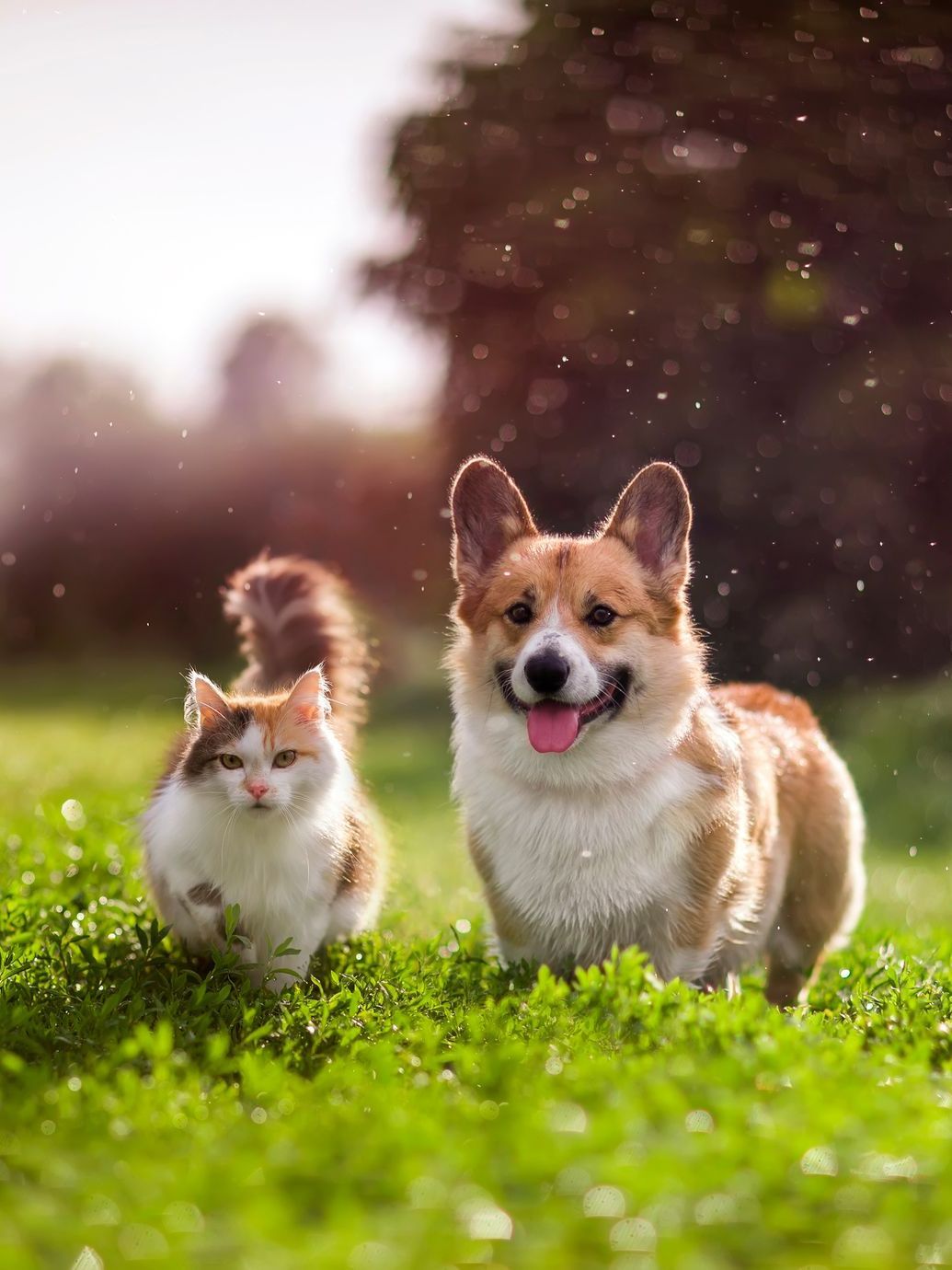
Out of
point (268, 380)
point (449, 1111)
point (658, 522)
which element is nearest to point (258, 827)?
point (449, 1111)

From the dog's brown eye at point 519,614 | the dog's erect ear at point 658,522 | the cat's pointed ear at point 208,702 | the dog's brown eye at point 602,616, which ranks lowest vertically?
the cat's pointed ear at point 208,702

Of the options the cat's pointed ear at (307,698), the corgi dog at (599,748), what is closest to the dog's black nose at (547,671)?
the corgi dog at (599,748)

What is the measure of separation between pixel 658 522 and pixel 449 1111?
2.11 meters

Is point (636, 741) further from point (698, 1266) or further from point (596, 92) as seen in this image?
point (596, 92)

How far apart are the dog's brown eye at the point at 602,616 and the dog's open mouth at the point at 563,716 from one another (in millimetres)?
157

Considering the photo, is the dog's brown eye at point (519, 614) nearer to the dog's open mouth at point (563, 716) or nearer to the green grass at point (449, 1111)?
the dog's open mouth at point (563, 716)

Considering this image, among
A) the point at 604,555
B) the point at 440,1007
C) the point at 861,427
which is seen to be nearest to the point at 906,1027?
the point at 440,1007

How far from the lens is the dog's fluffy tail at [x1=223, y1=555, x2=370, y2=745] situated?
15.4 feet

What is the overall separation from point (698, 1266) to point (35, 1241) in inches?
48.4

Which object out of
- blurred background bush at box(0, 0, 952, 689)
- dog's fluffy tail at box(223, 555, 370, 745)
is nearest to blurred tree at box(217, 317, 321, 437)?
blurred background bush at box(0, 0, 952, 689)

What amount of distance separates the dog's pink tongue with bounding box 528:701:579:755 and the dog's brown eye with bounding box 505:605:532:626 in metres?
0.30

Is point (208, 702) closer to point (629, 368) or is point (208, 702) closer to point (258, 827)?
point (258, 827)

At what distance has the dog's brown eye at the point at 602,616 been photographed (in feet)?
12.9

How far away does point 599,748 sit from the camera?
13.2ft
